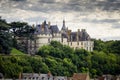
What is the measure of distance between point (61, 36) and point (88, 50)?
3789 millimetres

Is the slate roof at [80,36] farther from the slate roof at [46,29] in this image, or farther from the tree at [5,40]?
the tree at [5,40]

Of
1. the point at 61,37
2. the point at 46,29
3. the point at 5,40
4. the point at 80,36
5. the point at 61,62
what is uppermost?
the point at 5,40

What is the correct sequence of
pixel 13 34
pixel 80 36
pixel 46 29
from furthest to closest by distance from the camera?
pixel 80 36 < pixel 46 29 < pixel 13 34

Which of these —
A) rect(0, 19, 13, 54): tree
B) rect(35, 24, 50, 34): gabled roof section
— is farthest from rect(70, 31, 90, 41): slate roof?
rect(0, 19, 13, 54): tree

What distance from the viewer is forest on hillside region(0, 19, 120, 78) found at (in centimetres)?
4256

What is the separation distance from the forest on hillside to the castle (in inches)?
43.6

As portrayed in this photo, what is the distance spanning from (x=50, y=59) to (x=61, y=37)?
845 cm

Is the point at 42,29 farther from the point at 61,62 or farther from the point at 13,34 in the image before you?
the point at 61,62

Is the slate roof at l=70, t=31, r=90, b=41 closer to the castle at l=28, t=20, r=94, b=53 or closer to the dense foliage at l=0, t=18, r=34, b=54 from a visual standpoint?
the castle at l=28, t=20, r=94, b=53

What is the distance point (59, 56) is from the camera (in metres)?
49.3

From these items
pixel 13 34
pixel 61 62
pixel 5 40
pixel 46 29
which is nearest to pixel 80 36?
pixel 46 29

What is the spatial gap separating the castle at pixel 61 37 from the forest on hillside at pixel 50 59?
1107mm

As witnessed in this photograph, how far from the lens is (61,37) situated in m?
54.5

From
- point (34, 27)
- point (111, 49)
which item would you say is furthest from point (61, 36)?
point (111, 49)
